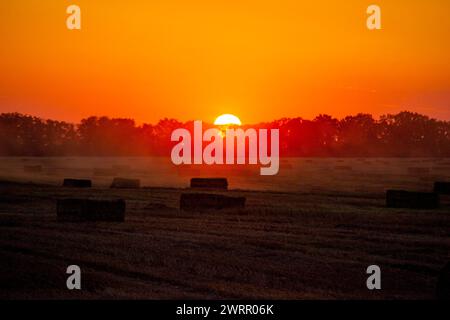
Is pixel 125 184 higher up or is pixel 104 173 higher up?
pixel 104 173

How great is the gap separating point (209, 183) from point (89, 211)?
17.1m

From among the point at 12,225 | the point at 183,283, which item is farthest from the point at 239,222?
the point at 183,283

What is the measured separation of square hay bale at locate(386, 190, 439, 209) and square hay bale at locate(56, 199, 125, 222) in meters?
11.8

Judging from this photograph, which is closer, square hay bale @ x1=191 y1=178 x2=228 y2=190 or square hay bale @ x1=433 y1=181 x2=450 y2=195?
square hay bale @ x1=433 y1=181 x2=450 y2=195

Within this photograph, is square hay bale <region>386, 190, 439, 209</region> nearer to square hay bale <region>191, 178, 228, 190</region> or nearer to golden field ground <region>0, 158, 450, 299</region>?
golden field ground <region>0, 158, 450, 299</region>

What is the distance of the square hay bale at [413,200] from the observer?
2752 centimetres

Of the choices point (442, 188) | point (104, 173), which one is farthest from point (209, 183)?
point (104, 173)

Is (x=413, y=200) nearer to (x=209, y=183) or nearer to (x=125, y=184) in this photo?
(x=209, y=183)

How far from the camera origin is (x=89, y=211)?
72.0ft

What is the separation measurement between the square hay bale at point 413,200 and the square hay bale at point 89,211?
1180cm

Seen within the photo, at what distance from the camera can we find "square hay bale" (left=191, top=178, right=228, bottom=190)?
1507 inches

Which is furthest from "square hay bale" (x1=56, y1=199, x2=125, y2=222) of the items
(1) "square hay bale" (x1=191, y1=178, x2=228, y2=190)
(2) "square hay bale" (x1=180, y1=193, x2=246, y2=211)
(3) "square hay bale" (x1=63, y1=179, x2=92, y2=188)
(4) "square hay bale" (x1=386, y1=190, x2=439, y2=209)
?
(3) "square hay bale" (x1=63, y1=179, x2=92, y2=188)

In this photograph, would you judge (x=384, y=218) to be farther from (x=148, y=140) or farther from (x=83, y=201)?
(x=148, y=140)

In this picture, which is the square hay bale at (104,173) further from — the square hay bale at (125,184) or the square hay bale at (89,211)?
the square hay bale at (89,211)
